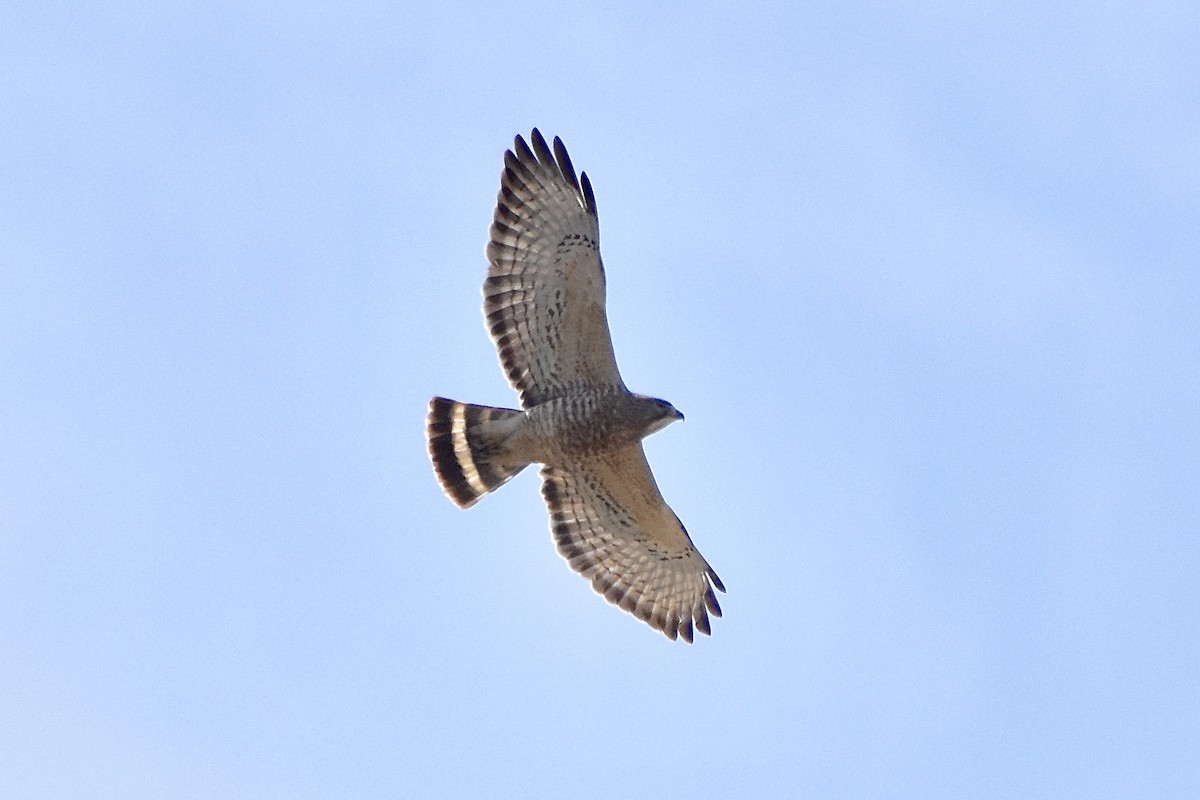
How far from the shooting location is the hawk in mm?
14883

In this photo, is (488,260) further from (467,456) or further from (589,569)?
(589,569)

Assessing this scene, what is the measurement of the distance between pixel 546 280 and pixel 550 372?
723 millimetres

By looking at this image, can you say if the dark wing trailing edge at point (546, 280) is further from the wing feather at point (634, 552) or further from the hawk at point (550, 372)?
the wing feather at point (634, 552)

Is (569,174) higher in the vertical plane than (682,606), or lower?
higher

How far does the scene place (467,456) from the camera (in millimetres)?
15461

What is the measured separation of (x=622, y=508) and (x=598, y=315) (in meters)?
1.80

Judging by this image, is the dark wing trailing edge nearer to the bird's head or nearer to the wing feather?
the bird's head

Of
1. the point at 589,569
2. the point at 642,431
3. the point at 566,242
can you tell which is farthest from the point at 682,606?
the point at 566,242

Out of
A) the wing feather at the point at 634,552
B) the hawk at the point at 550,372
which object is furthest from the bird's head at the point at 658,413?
the wing feather at the point at 634,552

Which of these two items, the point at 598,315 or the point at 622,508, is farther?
the point at 622,508

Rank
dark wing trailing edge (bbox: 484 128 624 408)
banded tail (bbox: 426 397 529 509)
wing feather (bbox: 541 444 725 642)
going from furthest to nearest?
1. wing feather (bbox: 541 444 725 642)
2. banded tail (bbox: 426 397 529 509)
3. dark wing trailing edge (bbox: 484 128 624 408)

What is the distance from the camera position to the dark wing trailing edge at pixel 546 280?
48.7 ft

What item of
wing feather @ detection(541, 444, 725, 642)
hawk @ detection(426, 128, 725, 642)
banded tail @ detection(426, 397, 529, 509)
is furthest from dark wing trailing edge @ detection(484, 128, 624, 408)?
wing feather @ detection(541, 444, 725, 642)

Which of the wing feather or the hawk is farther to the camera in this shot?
the wing feather
